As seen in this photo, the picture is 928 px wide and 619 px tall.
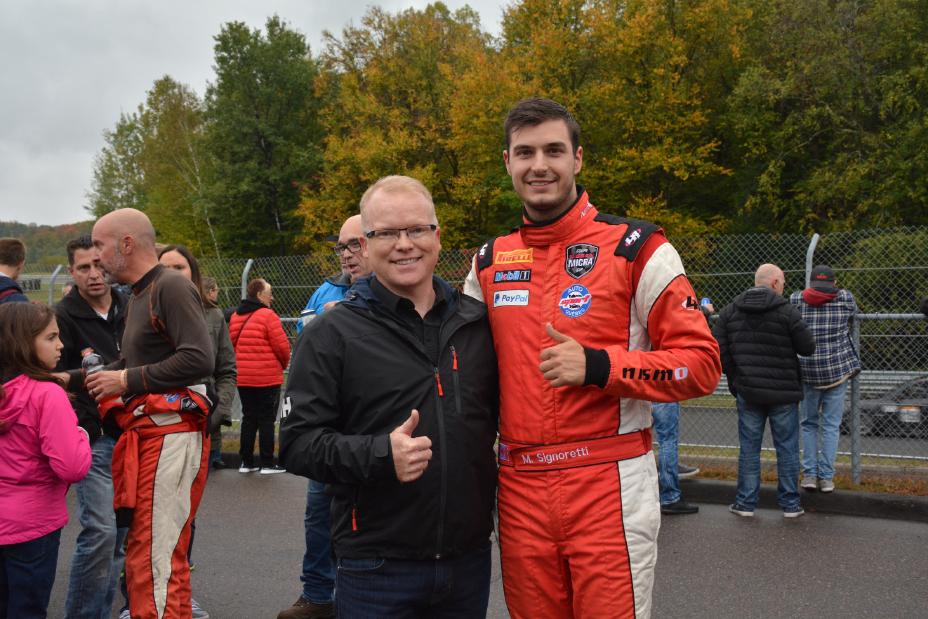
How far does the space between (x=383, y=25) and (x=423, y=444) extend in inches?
1315

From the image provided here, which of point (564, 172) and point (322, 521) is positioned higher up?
point (564, 172)

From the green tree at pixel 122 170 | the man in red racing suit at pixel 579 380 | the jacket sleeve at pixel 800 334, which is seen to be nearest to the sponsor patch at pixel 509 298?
the man in red racing suit at pixel 579 380

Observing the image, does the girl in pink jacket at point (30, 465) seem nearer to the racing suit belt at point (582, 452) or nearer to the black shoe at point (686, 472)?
the racing suit belt at point (582, 452)

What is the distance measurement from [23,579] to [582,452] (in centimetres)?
247

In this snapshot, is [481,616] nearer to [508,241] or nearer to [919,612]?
[508,241]

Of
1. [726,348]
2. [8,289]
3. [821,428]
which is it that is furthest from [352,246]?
[821,428]

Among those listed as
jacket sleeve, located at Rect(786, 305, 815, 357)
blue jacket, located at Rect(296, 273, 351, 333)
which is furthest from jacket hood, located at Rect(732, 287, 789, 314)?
blue jacket, located at Rect(296, 273, 351, 333)

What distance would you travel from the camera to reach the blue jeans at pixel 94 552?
3.72 metres

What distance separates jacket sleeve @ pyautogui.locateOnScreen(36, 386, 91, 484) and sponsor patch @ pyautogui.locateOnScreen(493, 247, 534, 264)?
2016mm

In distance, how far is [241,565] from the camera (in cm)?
534

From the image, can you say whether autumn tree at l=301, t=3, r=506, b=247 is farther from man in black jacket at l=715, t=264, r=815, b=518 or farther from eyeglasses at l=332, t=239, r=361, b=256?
eyeglasses at l=332, t=239, r=361, b=256

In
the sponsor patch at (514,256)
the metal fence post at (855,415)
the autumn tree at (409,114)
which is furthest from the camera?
the autumn tree at (409,114)

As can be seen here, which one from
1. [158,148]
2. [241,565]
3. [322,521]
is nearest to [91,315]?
[322,521]

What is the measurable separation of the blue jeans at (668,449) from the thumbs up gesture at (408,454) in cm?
457
